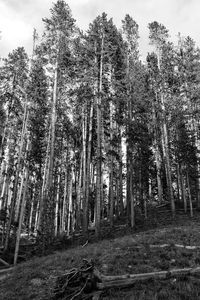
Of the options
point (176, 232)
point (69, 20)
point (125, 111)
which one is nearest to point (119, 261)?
point (176, 232)

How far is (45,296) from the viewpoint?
7266mm

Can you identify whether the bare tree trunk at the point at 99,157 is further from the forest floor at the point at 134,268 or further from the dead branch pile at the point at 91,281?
the dead branch pile at the point at 91,281

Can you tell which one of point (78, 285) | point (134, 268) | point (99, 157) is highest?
point (99, 157)

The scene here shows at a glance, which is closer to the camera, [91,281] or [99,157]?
[91,281]

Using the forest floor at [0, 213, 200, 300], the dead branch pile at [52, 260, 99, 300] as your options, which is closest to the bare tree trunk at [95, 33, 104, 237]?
the forest floor at [0, 213, 200, 300]

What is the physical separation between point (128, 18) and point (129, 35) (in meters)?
1.90

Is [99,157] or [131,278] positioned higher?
[99,157]

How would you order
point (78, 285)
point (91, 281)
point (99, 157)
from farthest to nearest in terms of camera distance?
point (99, 157) < point (78, 285) < point (91, 281)

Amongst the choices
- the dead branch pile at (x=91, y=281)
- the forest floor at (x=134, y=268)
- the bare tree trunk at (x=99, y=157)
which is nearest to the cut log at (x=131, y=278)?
the dead branch pile at (x=91, y=281)

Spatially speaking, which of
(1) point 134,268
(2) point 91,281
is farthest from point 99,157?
(2) point 91,281

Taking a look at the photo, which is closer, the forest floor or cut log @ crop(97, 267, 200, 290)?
the forest floor

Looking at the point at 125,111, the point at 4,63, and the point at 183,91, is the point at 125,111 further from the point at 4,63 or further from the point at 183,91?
the point at 4,63

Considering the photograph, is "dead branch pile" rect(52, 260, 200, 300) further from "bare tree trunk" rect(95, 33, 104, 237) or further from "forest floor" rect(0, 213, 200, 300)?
"bare tree trunk" rect(95, 33, 104, 237)

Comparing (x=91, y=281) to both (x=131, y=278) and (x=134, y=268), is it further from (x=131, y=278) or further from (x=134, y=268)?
(x=134, y=268)
